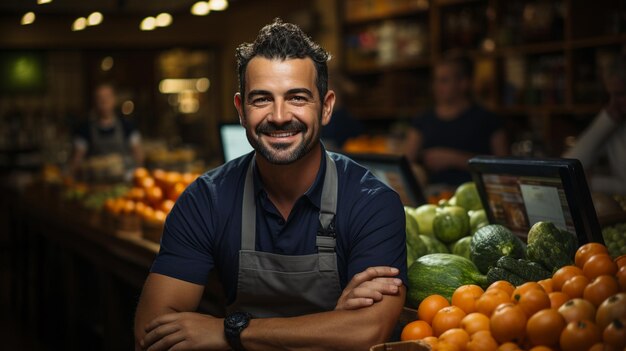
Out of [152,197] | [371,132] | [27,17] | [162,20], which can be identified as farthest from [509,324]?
[371,132]

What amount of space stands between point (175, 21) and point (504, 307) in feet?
35.0

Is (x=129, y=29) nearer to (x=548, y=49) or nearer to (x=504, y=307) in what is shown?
(x=548, y=49)

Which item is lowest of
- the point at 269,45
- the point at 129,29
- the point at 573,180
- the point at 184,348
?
the point at 184,348

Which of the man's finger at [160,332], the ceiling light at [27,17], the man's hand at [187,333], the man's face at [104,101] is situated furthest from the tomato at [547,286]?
the man's face at [104,101]

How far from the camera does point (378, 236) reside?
7.56 ft

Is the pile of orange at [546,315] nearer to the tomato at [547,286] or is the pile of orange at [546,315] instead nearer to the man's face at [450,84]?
the tomato at [547,286]

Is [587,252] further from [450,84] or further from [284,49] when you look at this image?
[450,84]

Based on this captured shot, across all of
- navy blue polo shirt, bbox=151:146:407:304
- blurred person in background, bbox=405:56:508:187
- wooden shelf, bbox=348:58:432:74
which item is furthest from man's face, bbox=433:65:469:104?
navy blue polo shirt, bbox=151:146:407:304

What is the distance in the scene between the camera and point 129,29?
11.7 m

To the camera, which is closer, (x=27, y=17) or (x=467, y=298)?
(x=467, y=298)

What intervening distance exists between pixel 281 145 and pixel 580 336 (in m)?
0.96

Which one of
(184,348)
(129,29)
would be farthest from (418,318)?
(129,29)

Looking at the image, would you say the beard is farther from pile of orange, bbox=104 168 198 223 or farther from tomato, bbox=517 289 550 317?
pile of orange, bbox=104 168 198 223

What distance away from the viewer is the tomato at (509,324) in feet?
5.81
